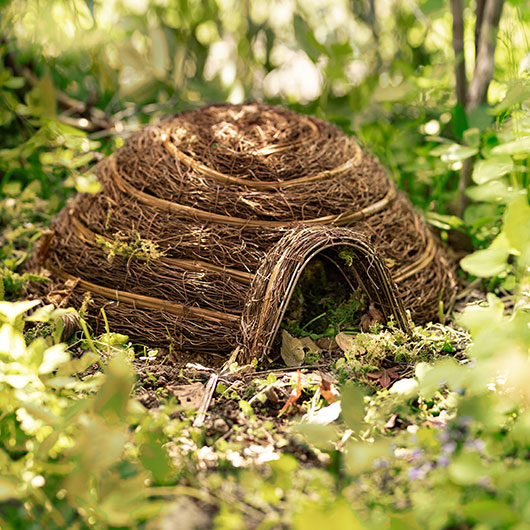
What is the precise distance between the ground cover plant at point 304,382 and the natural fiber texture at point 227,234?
4.3 inches

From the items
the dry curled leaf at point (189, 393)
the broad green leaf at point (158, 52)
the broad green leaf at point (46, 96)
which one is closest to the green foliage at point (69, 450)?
the dry curled leaf at point (189, 393)

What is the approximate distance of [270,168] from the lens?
2322 mm

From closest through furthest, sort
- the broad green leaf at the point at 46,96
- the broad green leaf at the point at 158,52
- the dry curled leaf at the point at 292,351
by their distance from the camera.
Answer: the dry curled leaf at the point at 292,351, the broad green leaf at the point at 46,96, the broad green leaf at the point at 158,52

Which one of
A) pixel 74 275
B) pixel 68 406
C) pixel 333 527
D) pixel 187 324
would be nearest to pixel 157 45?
pixel 74 275

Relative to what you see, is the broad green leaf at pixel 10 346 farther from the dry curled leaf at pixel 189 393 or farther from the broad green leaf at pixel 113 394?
the dry curled leaf at pixel 189 393

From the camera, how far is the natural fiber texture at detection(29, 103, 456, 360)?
2092 millimetres

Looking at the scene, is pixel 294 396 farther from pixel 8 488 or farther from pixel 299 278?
pixel 8 488

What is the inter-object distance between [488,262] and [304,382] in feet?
2.30

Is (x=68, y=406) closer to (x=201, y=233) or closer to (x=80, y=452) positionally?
(x=80, y=452)

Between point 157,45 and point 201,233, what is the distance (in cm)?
215

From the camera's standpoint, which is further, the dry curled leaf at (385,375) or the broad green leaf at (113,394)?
the dry curled leaf at (385,375)

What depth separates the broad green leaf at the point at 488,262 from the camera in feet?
4.70

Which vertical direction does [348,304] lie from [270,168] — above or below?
below

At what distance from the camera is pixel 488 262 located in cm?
146
